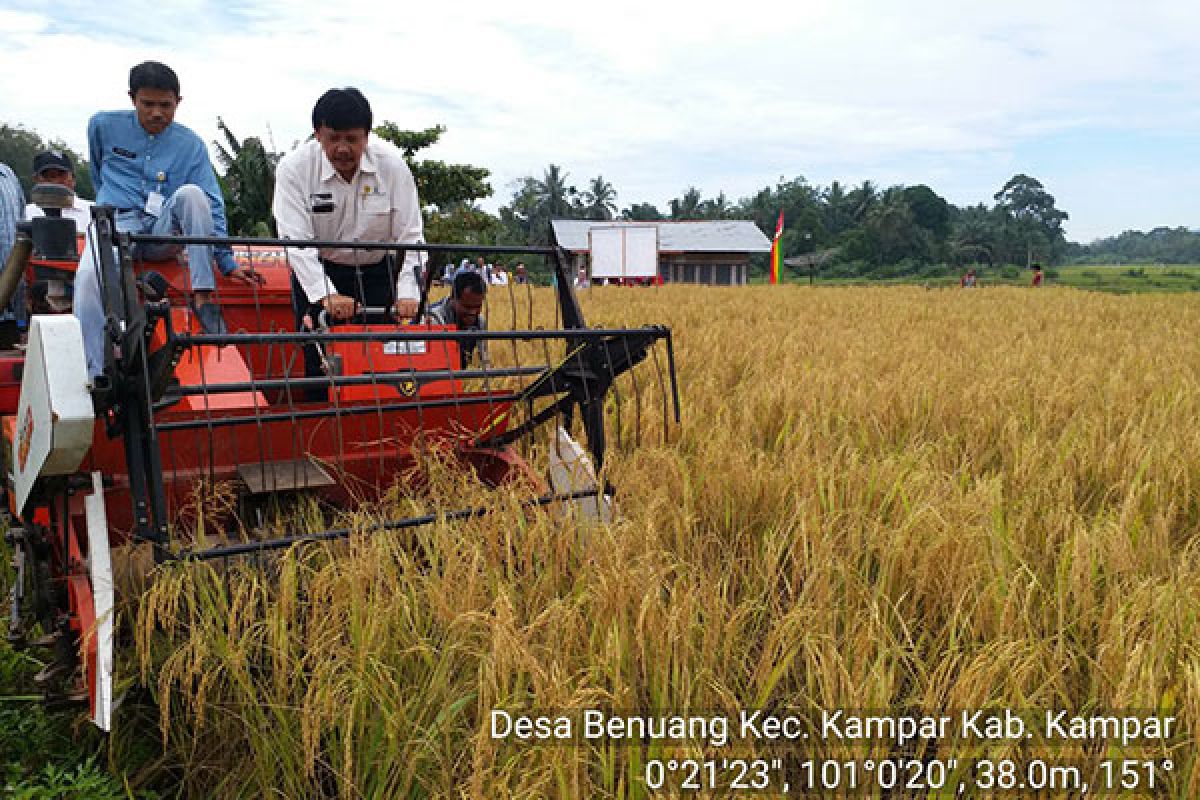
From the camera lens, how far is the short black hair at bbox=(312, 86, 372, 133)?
3141mm

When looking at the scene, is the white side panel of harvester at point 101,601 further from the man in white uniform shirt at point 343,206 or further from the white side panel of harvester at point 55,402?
the man in white uniform shirt at point 343,206

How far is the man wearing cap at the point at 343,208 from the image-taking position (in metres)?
3.17

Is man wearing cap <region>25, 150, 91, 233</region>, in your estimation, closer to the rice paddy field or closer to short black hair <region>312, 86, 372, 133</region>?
short black hair <region>312, 86, 372, 133</region>

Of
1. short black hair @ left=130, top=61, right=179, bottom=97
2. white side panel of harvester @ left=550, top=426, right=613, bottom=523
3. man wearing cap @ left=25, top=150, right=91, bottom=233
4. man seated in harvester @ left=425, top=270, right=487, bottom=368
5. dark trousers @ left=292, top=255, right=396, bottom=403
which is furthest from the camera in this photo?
man seated in harvester @ left=425, top=270, right=487, bottom=368

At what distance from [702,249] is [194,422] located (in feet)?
130

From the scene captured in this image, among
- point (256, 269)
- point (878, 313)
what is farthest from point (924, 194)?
point (256, 269)

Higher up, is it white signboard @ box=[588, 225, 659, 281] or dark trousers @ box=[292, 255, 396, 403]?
white signboard @ box=[588, 225, 659, 281]

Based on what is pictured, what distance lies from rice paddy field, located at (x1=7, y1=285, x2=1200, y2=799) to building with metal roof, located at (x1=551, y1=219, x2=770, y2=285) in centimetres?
3874

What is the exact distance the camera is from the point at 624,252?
84.5 ft

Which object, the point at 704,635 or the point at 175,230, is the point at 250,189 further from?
the point at 704,635

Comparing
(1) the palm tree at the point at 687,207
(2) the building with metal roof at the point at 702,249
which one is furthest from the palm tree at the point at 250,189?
(1) the palm tree at the point at 687,207

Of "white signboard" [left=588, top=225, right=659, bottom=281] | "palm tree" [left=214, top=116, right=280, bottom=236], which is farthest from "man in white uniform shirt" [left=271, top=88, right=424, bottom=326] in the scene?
"white signboard" [left=588, top=225, right=659, bottom=281]

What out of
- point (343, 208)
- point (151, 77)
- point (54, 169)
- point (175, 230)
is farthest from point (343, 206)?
point (54, 169)

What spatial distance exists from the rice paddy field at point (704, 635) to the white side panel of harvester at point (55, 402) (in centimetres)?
36
